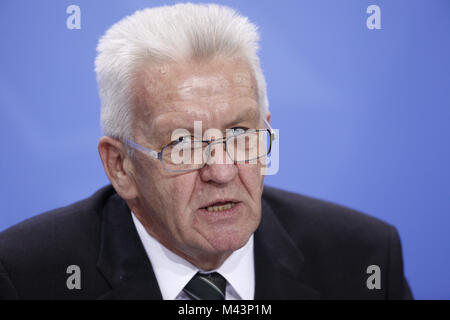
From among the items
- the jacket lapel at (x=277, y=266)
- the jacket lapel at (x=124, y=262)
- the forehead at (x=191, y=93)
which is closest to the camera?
the forehead at (x=191, y=93)

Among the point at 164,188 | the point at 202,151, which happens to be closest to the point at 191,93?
the point at 202,151

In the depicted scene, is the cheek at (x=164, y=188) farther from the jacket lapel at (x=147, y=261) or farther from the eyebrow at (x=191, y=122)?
the jacket lapel at (x=147, y=261)

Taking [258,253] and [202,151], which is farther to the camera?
[258,253]

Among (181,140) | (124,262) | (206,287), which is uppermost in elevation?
(181,140)

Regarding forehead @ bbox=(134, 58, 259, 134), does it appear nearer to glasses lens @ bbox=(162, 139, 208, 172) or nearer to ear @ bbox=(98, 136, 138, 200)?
glasses lens @ bbox=(162, 139, 208, 172)

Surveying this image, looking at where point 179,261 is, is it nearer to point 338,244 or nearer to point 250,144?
point 250,144

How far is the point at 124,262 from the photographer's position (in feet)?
6.21

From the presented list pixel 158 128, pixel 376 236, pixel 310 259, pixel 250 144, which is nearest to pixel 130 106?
pixel 158 128

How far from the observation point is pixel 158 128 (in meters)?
1.68

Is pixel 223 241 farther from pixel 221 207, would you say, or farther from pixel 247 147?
pixel 247 147

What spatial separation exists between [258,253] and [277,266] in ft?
0.30

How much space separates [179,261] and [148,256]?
0.14 meters

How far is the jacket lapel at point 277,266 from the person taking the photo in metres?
1.97

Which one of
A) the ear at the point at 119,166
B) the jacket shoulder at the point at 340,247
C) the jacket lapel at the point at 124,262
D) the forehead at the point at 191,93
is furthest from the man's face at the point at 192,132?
the jacket shoulder at the point at 340,247
